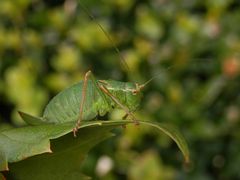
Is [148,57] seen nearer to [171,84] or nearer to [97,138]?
[171,84]

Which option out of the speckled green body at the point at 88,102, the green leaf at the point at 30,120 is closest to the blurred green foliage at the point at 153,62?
the speckled green body at the point at 88,102

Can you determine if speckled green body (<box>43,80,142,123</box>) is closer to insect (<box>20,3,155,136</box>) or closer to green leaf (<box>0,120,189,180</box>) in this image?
insect (<box>20,3,155,136</box>)

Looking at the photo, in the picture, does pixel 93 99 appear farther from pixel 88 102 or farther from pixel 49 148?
pixel 49 148

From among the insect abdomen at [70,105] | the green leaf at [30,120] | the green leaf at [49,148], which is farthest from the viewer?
the insect abdomen at [70,105]

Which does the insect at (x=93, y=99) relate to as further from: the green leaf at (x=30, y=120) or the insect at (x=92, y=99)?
the green leaf at (x=30, y=120)

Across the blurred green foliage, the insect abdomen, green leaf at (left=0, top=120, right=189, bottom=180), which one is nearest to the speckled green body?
the insect abdomen
